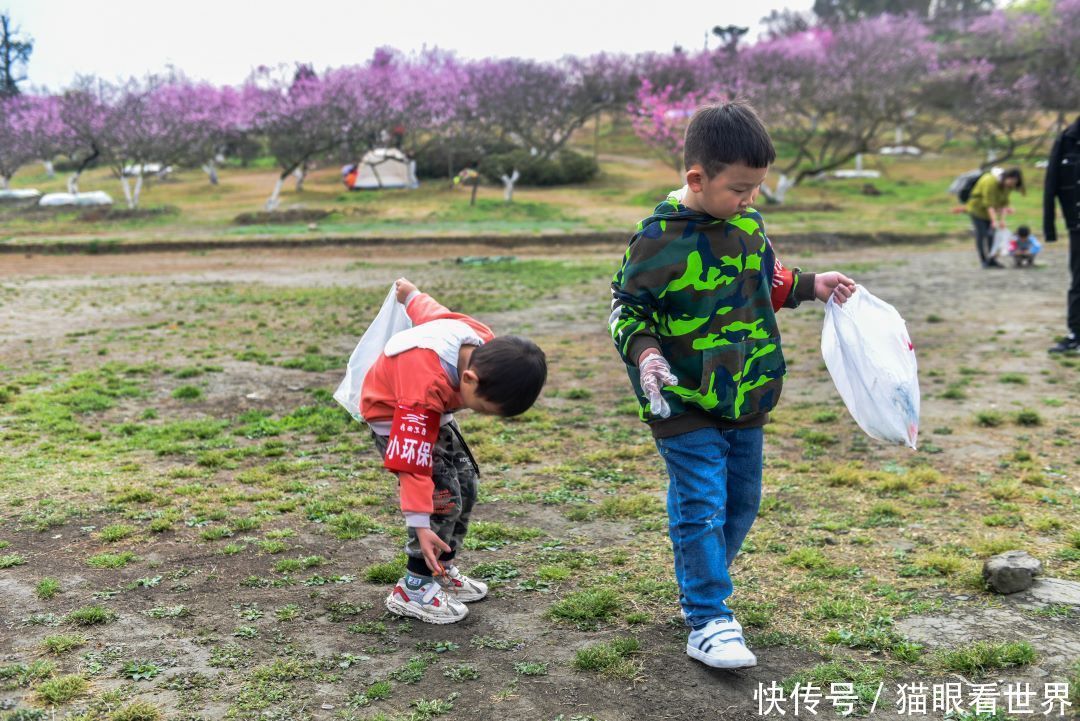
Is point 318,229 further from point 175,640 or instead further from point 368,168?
point 175,640

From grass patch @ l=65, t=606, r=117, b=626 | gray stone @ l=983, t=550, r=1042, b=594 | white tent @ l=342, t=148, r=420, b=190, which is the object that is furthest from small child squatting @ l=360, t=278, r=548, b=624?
white tent @ l=342, t=148, r=420, b=190

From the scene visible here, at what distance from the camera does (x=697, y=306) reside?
9.93 feet

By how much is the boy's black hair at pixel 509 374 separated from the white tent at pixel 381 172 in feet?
112

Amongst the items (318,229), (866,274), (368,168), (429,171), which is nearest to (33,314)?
(866,274)

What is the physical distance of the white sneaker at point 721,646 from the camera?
3.03 metres

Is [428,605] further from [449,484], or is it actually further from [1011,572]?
[1011,572]

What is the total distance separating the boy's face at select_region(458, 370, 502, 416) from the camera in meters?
3.08

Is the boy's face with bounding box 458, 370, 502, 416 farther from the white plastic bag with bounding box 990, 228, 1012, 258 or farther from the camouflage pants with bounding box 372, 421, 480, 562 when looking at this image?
the white plastic bag with bounding box 990, 228, 1012, 258

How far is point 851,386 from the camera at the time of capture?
347 cm

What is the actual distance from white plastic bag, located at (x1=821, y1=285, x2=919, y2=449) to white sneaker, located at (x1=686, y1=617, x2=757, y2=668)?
81 centimetres

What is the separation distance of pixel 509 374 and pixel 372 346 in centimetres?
90

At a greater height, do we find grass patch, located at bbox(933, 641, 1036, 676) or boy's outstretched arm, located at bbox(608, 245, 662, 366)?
boy's outstretched arm, located at bbox(608, 245, 662, 366)

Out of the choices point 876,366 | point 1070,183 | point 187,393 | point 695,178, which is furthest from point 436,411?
point 1070,183

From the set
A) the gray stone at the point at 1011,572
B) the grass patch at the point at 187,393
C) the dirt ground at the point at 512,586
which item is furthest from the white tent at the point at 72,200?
the gray stone at the point at 1011,572
